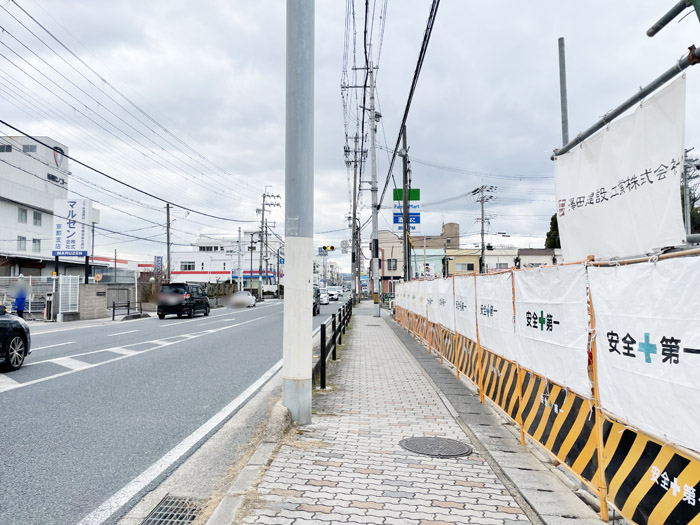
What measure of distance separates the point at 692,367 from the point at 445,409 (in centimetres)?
450

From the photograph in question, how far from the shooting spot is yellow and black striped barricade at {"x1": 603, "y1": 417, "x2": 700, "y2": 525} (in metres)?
2.75

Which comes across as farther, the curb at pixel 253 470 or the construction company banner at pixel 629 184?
the construction company banner at pixel 629 184

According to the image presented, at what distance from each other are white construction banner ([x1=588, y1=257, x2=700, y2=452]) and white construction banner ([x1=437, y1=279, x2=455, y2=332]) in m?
6.11

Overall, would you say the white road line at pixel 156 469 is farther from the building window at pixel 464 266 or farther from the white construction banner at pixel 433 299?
the building window at pixel 464 266

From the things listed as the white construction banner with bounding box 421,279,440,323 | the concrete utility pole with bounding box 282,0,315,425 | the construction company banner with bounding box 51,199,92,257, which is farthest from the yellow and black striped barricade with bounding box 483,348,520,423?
the construction company banner with bounding box 51,199,92,257

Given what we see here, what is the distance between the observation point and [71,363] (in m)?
10.5

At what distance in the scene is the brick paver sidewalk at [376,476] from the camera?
355 centimetres

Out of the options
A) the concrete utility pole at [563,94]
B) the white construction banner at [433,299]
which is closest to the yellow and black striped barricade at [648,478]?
the concrete utility pole at [563,94]

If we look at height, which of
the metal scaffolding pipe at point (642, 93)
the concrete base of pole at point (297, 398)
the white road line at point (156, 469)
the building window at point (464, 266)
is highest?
the building window at point (464, 266)

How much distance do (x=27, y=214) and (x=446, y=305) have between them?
170ft

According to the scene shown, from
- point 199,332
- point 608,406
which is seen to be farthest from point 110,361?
point 608,406

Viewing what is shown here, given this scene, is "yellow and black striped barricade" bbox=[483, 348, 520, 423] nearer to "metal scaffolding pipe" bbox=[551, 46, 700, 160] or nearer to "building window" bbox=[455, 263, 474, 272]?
"metal scaffolding pipe" bbox=[551, 46, 700, 160]

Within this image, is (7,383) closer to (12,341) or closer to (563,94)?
(12,341)

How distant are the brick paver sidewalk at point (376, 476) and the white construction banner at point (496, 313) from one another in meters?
1.12
